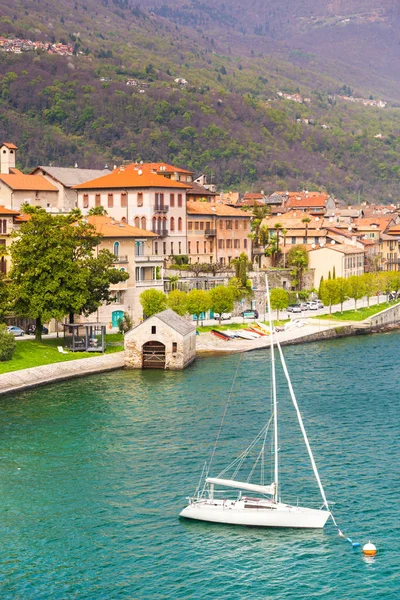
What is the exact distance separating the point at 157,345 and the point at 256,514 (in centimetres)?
5197

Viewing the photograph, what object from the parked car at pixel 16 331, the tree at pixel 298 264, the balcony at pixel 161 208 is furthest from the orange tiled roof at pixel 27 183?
the parked car at pixel 16 331

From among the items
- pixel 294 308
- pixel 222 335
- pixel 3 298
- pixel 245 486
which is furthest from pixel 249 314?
pixel 245 486

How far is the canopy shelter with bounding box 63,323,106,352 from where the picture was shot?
108m

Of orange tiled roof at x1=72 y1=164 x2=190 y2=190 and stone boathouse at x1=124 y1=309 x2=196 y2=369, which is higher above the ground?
orange tiled roof at x1=72 y1=164 x2=190 y2=190

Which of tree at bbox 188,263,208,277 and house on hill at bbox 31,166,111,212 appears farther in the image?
house on hill at bbox 31,166,111,212

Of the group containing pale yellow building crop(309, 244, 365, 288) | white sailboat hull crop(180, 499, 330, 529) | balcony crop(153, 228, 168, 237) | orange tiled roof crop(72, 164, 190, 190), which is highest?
orange tiled roof crop(72, 164, 190, 190)

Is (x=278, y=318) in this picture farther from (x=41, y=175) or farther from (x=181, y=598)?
(x=181, y=598)

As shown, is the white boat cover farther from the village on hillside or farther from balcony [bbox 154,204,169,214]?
balcony [bbox 154,204,169,214]

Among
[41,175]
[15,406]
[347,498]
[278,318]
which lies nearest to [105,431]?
[15,406]

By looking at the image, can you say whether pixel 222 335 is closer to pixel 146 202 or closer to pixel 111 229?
pixel 111 229

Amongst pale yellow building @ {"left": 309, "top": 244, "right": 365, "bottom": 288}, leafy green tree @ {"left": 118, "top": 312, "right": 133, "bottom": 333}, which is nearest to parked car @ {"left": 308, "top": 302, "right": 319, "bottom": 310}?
pale yellow building @ {"left": 309, "top": 244, "right": 365, "bottom": 288}

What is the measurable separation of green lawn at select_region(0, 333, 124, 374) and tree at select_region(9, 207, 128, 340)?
2.30 m

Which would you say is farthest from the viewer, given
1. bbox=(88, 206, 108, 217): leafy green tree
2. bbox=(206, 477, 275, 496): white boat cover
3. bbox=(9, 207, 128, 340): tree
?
bbox=(88, 206, 108, 217): leafy green tree

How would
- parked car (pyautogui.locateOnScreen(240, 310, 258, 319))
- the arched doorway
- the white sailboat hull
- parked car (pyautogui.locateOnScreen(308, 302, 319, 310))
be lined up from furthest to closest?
parked car (pyautogui.locateOnScreen(308, 302, 319, 310)) < parked car (pyautogui.locateOnScreen(240, 310, 258, 319)) < the arched doorway < the white sailboat hull
